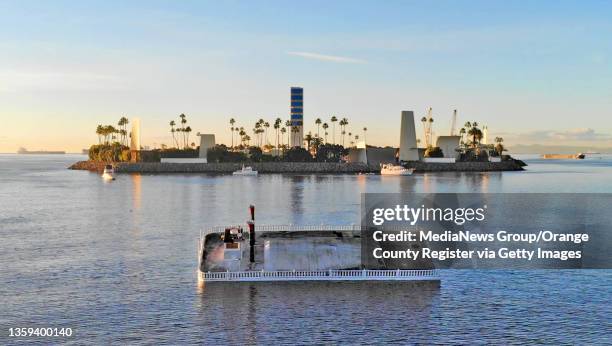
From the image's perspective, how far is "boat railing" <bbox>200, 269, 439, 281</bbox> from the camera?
57.1 metres

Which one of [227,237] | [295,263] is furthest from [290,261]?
[227,237]

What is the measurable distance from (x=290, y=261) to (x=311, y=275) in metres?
2.63

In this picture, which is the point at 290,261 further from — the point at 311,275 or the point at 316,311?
the point at 316,311

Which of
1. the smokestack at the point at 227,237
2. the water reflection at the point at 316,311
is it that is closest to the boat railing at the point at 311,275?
the water reflection at the point at 316,311

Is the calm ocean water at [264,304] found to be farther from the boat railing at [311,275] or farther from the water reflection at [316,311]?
the boat railing at [311,275]

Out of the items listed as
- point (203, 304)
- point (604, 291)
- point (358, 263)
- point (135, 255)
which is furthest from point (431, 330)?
point (135, 255)

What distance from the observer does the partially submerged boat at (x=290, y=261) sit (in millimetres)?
57625

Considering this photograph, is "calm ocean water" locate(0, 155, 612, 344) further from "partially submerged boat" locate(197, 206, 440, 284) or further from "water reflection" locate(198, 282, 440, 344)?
"partially submerged boat" locate(197, 206, 440, 284)

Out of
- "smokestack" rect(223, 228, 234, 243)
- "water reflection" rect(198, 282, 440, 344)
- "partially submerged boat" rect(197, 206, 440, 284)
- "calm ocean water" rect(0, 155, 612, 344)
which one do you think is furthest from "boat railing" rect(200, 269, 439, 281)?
"smokestack" rect(223, 228, 234, 243)

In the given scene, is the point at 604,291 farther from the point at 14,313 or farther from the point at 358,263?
the point at 14,313

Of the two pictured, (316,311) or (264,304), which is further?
(264,304)

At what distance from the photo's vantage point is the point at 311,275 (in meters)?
57.9

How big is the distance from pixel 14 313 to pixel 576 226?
96761 millimetres

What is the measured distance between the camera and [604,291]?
58188mm
